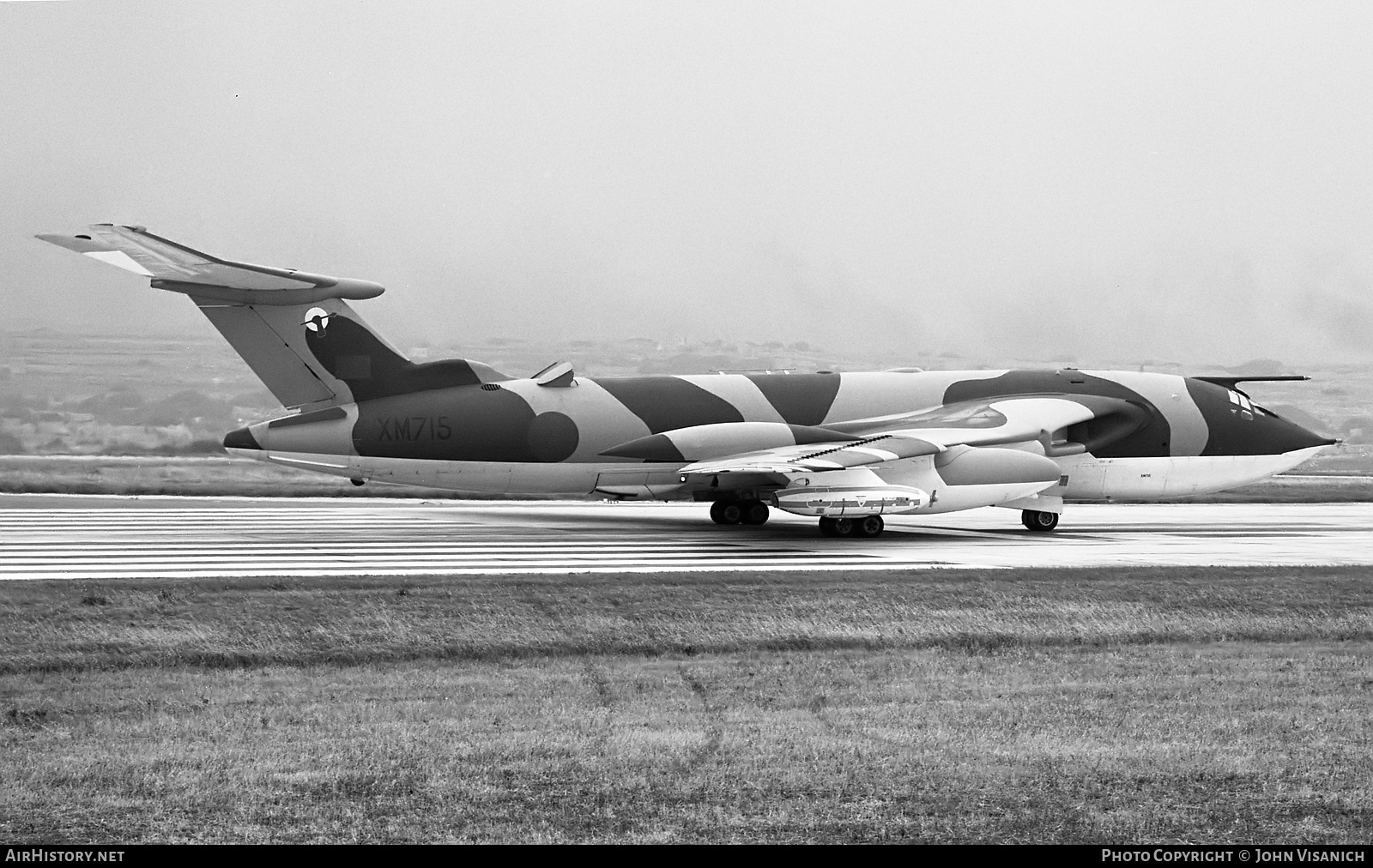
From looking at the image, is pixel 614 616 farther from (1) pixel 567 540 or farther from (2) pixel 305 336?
(2) pixel 305 336

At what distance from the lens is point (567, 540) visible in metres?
24.0

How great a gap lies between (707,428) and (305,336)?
787 cm

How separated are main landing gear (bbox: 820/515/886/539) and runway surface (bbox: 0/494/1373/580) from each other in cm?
41

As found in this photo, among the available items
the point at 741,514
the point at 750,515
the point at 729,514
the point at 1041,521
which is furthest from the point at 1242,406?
the point at 729,514

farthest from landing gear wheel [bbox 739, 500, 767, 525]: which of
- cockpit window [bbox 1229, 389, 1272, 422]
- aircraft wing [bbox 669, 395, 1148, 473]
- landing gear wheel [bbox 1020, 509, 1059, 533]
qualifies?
cockpit window [bbox 1229, 389, 1272, 422]

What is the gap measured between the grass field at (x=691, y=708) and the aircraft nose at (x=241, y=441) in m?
10.8

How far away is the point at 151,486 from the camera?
40.3 m

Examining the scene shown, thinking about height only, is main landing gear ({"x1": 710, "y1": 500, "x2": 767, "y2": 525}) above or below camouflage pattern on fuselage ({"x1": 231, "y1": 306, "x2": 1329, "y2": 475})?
below

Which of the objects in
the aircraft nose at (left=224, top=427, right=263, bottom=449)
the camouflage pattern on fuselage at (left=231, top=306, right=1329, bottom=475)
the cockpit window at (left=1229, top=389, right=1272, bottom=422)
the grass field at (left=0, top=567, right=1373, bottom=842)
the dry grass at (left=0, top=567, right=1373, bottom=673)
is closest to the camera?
the grass field at (left=0, top=567, right=1373, bottom=842)

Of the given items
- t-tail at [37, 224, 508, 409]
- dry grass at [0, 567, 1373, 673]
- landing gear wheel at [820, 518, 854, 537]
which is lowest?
landing gear wheel at [820, 518, 854, 537]

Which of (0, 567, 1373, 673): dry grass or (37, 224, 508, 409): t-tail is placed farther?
(37, 224, 508, 409): t-tail

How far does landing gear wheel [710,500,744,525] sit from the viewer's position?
1099 inches

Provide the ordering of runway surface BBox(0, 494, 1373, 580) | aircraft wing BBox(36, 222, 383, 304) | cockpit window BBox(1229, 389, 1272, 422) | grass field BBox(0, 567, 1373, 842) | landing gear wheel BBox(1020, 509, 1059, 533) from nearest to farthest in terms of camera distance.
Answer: grass field BBox(0, 567, 1373, 842) < runway surface BBox(0, 494, 1373, 580) < aircraft wing BBox(36, 222, 383, 304) < landing gear wheel BBox(1020, 509, 1059, 533) < cockpit window BBox(1229, 389, 1272, 422)

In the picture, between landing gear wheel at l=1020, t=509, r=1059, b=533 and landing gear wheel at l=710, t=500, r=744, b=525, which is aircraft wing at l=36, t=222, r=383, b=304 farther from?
landing gear wheel at l=1020, t=509, r=1059, b=533
